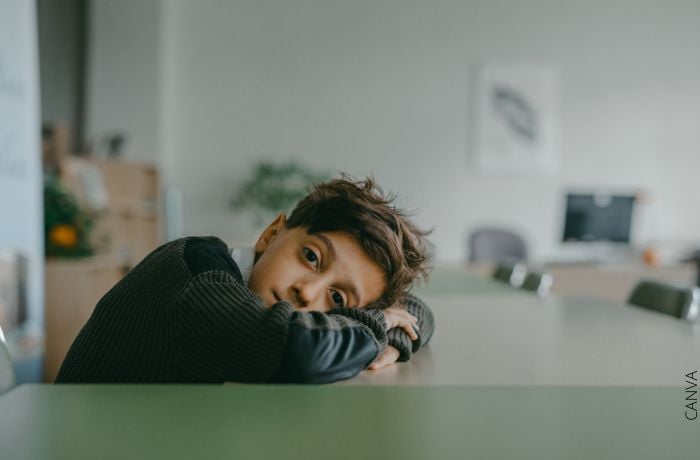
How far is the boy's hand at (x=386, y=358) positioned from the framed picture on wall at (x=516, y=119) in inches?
194

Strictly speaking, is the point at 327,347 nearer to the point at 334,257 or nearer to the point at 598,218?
the point at 334,257

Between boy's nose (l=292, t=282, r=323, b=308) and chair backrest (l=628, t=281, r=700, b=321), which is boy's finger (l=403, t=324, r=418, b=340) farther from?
chair backrest (l=628, t=281, r=700, b=321)

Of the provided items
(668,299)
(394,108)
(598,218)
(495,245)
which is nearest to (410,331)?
(668,299)

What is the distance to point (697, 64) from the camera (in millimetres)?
5973

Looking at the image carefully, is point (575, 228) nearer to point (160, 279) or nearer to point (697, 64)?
point (697, 64)

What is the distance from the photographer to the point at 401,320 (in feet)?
3.48

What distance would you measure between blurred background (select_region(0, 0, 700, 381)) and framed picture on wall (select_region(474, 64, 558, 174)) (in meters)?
0.01

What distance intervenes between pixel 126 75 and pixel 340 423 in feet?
16.8

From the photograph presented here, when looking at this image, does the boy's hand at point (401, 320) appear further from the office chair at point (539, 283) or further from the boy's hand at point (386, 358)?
the office chair at point (539, 283)

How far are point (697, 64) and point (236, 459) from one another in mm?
6628

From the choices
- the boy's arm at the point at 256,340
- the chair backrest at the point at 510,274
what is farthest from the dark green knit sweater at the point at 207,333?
the chair backrest at the point at 510,274

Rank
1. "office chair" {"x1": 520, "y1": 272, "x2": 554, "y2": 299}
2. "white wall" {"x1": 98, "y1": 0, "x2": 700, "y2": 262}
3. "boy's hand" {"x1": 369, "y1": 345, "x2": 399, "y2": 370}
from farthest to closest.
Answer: "white wall" {"x1": 98, "y1": 0, "x2": 700, "y2": 262} < "office chair" {"x1": 520, "y1": 272, "x2": 554, "y2": 299} < "boy's hand" {"x1": 369, "y1": 345, "x2": 399, "y2": 370}

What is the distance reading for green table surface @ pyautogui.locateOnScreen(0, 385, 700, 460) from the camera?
0.58 metres

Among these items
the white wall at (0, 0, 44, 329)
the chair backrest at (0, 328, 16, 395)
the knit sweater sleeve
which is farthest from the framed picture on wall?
the chair backrest at (0, 328, 16, 395)
